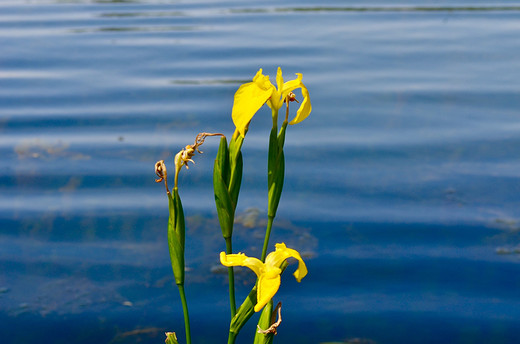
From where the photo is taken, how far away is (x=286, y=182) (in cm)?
223

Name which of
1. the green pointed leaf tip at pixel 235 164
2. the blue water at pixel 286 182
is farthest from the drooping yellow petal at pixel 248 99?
the blue water at pixel 286 182

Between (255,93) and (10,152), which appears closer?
(255,93)

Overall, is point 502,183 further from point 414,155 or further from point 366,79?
point 366,79

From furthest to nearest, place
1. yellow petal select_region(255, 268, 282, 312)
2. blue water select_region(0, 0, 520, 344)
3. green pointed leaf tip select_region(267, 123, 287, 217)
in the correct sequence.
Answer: blue water select_region(0, 0, 520, 344)
green pointed leaf tip select_region(267, 123, 287, 217)
yellow petal select_region(255, 268, 282, 312)

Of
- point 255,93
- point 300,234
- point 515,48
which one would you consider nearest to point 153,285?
point 300,234

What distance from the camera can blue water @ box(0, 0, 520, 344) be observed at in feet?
5.11

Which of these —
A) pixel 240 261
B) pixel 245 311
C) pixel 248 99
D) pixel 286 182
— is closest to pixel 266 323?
pixel 245 311

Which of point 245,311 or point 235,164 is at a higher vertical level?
point 235,164

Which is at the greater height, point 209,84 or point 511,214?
point 209,84

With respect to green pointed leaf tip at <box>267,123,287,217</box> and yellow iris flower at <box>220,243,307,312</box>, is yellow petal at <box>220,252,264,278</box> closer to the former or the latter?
yellow iris flower at <box>220,243,307,312</box>

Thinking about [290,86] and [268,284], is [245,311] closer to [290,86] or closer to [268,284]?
[268,284]

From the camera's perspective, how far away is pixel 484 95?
2994 millimetres

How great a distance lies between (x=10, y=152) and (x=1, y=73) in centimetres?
110

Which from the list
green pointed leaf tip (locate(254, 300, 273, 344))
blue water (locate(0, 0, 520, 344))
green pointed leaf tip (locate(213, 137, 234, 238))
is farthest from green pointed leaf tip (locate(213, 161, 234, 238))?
blue water (locate(0, 0, 520, 344))
